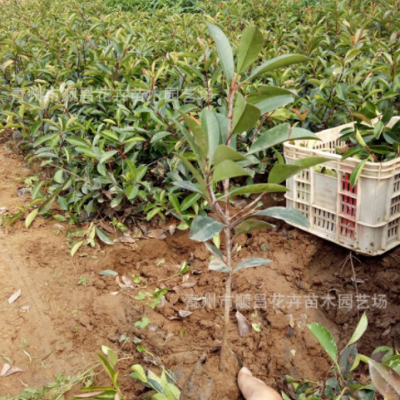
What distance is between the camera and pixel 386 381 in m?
1.21

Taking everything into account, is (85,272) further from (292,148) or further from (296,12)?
(296,12)

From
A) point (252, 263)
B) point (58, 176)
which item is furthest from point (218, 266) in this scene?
point (58, 176)

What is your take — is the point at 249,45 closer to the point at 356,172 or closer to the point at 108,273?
the point at 356,172

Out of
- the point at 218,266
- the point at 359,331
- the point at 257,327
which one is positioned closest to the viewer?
the point at 218,266

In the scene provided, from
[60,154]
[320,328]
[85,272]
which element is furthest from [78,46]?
[320,328]

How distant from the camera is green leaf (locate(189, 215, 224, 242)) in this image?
4.42ft

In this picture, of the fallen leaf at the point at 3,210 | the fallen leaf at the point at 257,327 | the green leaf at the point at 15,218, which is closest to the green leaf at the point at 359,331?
the fallen leaf at the point at 257,327

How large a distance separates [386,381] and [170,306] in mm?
1413

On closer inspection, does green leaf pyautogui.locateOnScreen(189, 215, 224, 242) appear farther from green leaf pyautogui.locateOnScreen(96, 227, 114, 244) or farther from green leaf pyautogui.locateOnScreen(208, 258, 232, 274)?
green leaf pyautogui.locateOnScreen(96, 227, 114, 244)

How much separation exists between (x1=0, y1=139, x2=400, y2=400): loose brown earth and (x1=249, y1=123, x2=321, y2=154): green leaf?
99 cm

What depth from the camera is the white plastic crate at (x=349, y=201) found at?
232 centimetres

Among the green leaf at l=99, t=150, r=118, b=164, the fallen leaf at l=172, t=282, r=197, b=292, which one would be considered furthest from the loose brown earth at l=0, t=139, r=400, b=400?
the green leaf at l=99, t=150, r=118, b=164

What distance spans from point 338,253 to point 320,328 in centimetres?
120

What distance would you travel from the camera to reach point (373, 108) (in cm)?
254
